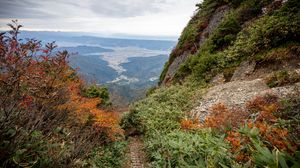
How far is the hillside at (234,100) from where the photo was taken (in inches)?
231

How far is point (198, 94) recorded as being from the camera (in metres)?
15.4

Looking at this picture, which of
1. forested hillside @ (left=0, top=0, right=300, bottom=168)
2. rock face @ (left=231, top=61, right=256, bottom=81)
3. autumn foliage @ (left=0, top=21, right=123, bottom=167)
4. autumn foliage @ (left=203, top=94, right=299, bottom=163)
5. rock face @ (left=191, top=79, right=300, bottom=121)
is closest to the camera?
autumn foliage @ (left=0, top=21, right=123, bottom=167)

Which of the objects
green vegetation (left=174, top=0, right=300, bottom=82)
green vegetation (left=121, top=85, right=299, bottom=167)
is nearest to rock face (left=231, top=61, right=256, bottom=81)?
green vegetation (left=174, top=0, right=300, bottom=82)

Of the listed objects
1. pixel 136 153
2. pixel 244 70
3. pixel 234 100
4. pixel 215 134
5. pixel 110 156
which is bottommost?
pixel 136 153

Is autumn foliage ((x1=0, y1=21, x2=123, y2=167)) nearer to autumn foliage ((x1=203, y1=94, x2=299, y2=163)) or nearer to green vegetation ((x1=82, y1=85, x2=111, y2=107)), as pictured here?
autumn foliage ((x1=203, y1=94, x2=299, y2=163))

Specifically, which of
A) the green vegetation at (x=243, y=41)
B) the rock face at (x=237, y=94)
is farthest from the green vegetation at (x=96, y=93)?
the rock face at (x=237, y=94)

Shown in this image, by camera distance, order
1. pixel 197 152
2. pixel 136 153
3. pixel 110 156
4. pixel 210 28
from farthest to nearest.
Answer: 1. pixel 210 28
2. pixel 136 153
3. pixel 110 156
4. pixel 197 152

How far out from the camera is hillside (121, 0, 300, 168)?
5.86 metres

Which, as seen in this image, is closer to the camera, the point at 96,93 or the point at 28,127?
the point at 28,127

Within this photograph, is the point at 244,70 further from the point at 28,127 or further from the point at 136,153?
the point at 28,127

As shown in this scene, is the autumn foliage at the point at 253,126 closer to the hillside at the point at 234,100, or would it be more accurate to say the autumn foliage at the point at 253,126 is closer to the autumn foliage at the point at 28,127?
the hillside at the point at 234,100

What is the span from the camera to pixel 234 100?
38.9 ft

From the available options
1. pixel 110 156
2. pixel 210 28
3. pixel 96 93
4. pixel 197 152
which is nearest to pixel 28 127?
pixel 197 152

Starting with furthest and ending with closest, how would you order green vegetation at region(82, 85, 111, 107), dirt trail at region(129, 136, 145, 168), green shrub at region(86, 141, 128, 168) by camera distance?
1. green vegetation at region(82, 85, 111, 107)
2. dirt trail at region(129, 136, 145, 168)
3. green shrub at region(86, 141, 128, 168)
